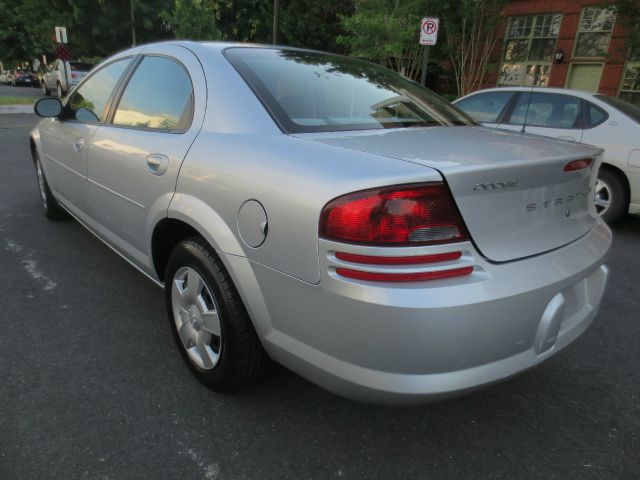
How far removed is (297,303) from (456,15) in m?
14.8

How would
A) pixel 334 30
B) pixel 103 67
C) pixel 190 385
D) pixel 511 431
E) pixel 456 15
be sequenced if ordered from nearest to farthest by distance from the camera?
pixel 511 431 < pixel 190 385 < pixel 103 67 < pixel 456 15 < pixel 334 30

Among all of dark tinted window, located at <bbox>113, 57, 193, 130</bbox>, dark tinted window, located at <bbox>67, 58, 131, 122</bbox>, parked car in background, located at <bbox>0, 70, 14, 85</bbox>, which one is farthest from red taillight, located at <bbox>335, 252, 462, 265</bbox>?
parked car in background, located at <bbox>0, 70, 14, 85</bbox>

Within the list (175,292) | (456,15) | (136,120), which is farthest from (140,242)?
→ (456,15)

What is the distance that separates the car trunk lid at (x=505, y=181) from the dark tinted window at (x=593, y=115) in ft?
11.8

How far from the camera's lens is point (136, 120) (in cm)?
268

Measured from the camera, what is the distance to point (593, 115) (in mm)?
5148

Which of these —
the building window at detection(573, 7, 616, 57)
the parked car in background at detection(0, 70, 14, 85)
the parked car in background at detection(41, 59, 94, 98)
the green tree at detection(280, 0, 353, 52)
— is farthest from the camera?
the parked car in background at detection(0, 70, 14, 85)

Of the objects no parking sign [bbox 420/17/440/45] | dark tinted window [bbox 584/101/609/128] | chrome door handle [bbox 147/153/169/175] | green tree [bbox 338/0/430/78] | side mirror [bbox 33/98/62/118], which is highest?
green tree [bbox 338/0/430/78]

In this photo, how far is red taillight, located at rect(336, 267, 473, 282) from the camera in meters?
1.44

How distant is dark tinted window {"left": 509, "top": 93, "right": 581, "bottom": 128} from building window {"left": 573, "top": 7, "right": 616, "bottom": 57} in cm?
1143

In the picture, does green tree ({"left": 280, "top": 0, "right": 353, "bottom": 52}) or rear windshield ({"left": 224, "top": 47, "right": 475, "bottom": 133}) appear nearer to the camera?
rear windshield ({"left": 224, "top": 47, "right": 475, "bottom": 133})

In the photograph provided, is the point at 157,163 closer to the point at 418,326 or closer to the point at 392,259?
the point at 392,259

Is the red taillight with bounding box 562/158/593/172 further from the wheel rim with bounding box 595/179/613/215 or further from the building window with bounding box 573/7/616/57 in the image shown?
the building window with bounding box 573/7/616/57

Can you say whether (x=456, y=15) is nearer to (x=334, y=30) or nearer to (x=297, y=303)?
(x=334, y=30)
